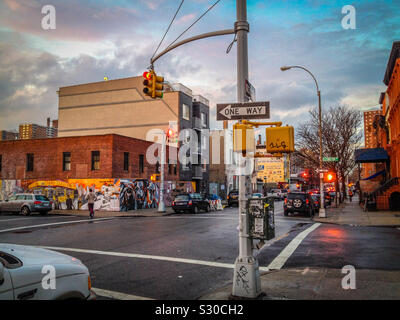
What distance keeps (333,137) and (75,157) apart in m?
27.5

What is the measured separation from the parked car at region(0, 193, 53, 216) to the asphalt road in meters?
9.98

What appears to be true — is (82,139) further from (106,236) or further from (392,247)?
(392,247)

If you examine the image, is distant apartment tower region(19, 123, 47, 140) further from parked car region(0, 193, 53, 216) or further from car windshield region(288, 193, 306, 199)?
car windshield region(288, 193, 306, 199)

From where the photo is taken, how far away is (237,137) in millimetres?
5625

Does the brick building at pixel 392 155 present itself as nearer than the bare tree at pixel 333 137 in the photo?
Yes

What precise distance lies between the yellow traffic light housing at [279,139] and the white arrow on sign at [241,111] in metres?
0.41

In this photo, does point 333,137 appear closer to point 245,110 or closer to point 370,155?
point 370,155

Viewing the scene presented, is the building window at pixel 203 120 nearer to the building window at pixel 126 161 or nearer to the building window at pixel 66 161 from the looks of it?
the building window at pixel 126 161

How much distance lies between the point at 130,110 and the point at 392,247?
34331 mm

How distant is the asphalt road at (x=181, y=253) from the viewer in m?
6.64

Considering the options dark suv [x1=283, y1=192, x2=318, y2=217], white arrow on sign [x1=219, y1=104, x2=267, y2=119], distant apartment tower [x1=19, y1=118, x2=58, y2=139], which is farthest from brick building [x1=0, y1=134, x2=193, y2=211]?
distant apartment tower [x1=19, y1=118, x2=58, y2=139]

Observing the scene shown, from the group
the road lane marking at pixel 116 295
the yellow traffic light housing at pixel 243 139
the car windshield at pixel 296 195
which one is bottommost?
the road lane marking at pixel 116 295

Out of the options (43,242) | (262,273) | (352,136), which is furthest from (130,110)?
(262,273)
